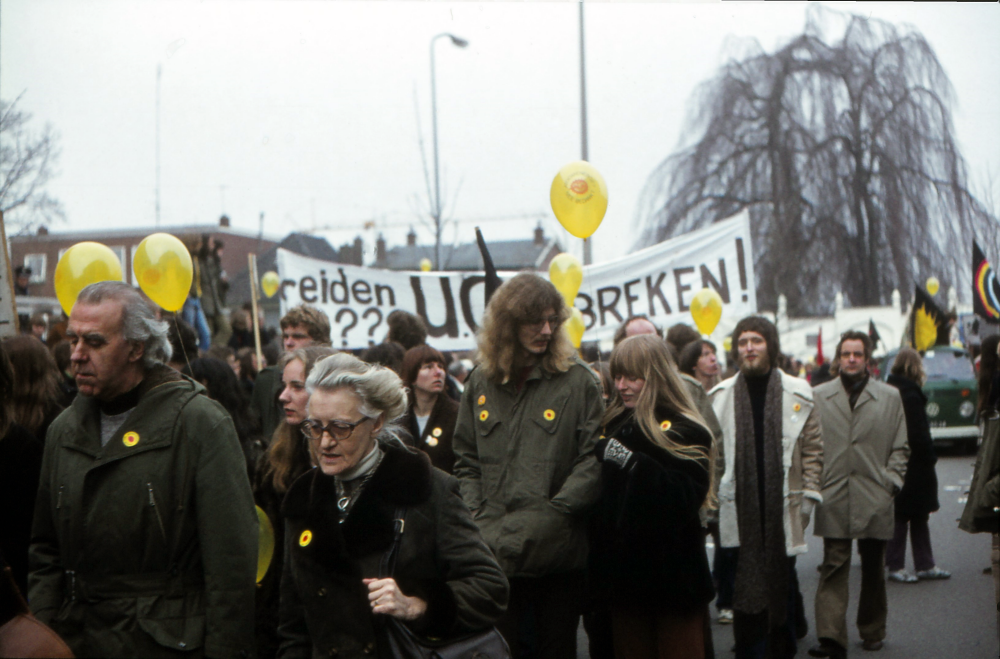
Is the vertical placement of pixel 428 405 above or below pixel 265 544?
above

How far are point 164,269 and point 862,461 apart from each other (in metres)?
4.57

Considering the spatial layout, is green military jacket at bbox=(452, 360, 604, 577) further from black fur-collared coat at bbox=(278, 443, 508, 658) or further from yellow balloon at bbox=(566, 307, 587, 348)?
yellow balloon at bbox=(566, 307, 587, 348)

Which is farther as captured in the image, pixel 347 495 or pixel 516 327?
pixel 516 327

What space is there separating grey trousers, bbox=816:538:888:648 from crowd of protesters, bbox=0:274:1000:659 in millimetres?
14

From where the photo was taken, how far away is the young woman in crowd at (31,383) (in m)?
4.34

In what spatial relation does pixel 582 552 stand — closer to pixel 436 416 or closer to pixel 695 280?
pixel 436 416

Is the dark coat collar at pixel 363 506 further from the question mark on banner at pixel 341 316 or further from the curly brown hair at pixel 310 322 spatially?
the question mark on banner at pixel 341 316

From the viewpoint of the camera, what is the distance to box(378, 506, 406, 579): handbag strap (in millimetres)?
2916

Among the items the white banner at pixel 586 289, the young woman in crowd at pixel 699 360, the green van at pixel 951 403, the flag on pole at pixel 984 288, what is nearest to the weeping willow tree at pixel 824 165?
the green van at pixel 951 403

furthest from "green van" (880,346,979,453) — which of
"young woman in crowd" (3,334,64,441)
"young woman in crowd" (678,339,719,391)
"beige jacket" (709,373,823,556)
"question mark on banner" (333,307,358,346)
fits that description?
"young woman in crowd" (3,334,64,441)

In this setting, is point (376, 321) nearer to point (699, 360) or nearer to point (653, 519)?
point (699, 360)

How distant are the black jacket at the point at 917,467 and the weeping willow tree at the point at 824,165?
1852cm

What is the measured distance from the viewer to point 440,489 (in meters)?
3.06

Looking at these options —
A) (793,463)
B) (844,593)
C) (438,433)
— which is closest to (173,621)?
(438,433)
